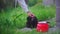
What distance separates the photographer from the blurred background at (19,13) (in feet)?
9.05

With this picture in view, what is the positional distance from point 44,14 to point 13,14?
370 mm

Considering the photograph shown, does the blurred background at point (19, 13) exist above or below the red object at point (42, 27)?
above

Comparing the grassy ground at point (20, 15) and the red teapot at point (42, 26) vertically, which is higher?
the grassy ground at point (20, 15)

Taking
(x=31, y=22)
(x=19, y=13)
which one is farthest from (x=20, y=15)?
(x=31, y=22)

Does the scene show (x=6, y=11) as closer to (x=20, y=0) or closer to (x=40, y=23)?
(x=20, y=0)

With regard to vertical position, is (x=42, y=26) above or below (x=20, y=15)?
below

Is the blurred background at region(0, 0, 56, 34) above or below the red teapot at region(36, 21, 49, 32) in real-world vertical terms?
above

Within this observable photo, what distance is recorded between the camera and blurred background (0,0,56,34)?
2760mm

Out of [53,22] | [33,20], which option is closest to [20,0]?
[33,20]

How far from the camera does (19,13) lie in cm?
277

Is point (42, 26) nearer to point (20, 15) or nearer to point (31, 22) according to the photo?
point (31, 22)

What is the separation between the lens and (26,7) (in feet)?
9.06

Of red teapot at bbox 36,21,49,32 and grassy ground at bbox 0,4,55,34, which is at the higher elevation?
grassy ground at bbox 0,4,55,34

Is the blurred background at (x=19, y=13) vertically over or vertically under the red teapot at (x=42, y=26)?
over
